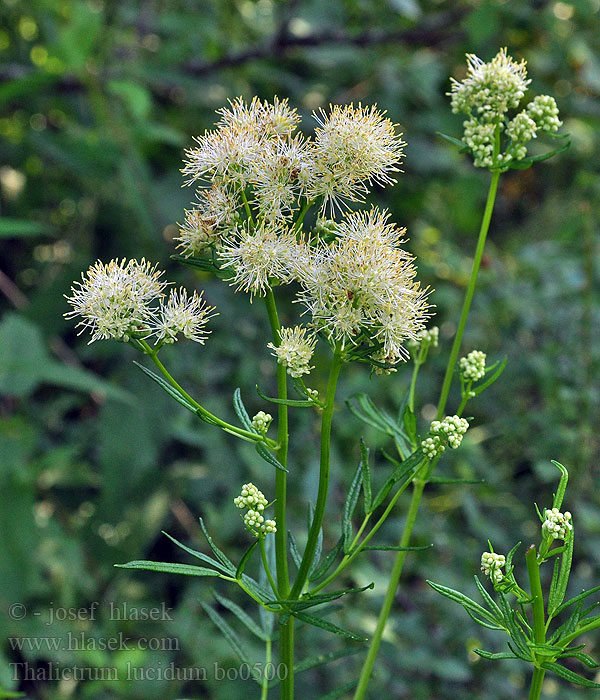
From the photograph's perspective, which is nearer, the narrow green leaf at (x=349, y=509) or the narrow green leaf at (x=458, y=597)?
the narrow green leaf at (x=458, y=597)

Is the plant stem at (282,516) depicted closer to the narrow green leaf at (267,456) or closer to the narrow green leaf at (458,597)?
the narrow green leaf at (267,456)

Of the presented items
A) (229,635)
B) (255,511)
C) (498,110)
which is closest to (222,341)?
(229,635)

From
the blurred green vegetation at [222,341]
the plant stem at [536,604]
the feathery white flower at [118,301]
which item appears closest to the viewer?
the plant stem at [536,604]

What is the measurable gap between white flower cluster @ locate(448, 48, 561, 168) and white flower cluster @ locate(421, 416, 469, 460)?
0.51 meters

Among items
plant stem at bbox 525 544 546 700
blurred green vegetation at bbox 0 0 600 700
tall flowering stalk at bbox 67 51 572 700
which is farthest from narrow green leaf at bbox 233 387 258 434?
blurred green vegetation at bbox 0 0 600 700

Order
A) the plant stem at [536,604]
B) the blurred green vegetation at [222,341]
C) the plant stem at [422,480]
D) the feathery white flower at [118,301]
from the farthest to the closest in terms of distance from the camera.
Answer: the blurred green vegetation at [222,341] → the plant stem at [422,480] → the feathery white flower at [118,301] → the plant stem at [536,604]

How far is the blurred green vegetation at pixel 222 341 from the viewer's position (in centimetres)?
266

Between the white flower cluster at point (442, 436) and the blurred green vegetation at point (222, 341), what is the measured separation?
3.45 feet

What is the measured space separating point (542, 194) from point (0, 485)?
386cm

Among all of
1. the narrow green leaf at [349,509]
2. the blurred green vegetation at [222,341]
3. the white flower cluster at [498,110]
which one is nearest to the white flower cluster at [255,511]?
the narrow green leaf at [349,509]

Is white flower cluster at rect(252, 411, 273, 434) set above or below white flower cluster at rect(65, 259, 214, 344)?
below

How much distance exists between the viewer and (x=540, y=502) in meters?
3.06

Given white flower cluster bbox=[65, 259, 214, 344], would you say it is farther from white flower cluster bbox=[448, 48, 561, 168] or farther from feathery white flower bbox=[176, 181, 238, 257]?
white flower cluster bbox=[448, 48, 561, 168]

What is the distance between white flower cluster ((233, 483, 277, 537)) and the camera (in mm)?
1151
